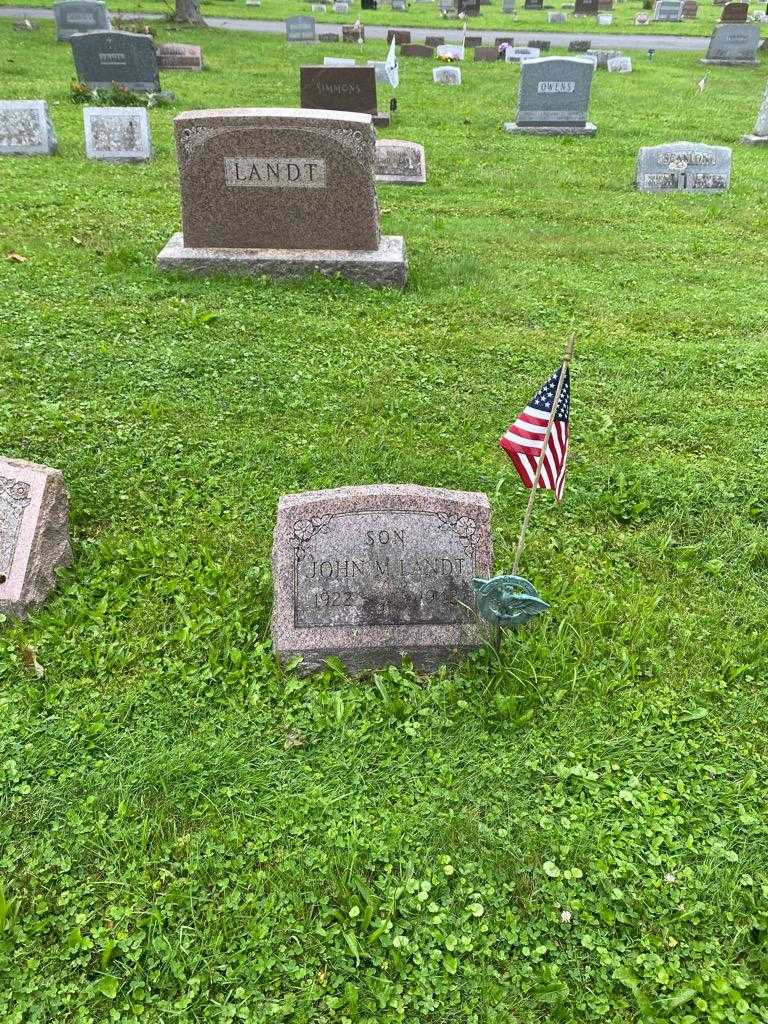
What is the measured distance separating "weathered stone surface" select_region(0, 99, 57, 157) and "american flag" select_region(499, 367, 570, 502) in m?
11.0

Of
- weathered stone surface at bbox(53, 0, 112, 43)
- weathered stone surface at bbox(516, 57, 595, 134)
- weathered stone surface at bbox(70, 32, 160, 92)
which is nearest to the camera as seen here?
weathered stone surface at bbox(516, 57, 595, 134)

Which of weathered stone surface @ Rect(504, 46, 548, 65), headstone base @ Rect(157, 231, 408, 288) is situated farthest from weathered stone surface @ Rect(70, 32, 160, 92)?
weathered stone surface @ Rect(504, 46, 548, 65)

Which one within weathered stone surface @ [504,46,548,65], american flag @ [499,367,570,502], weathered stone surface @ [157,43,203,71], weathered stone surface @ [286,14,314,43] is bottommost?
american flag @ [499,367,570,502]

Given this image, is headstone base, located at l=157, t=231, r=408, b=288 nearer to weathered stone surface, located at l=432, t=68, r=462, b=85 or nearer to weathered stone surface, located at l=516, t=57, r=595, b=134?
weathered stone surface, located at l=516, t=57, r=595, b=134

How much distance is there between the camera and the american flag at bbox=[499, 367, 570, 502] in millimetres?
3180

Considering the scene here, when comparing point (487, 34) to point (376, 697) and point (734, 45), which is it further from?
point (376, 697)

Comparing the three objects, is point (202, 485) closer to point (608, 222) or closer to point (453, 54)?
point (608, 222)

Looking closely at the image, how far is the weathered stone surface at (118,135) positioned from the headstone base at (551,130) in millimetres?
7069

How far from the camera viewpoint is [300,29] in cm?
2538

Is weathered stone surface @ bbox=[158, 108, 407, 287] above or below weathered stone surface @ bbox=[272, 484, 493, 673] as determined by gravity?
above

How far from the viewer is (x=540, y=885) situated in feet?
9.07

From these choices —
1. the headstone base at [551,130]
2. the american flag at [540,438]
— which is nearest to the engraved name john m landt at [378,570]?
the american flag at [540,438]

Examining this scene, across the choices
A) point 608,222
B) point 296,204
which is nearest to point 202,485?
point 296,204

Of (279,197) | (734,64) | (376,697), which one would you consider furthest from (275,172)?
(734,64)
